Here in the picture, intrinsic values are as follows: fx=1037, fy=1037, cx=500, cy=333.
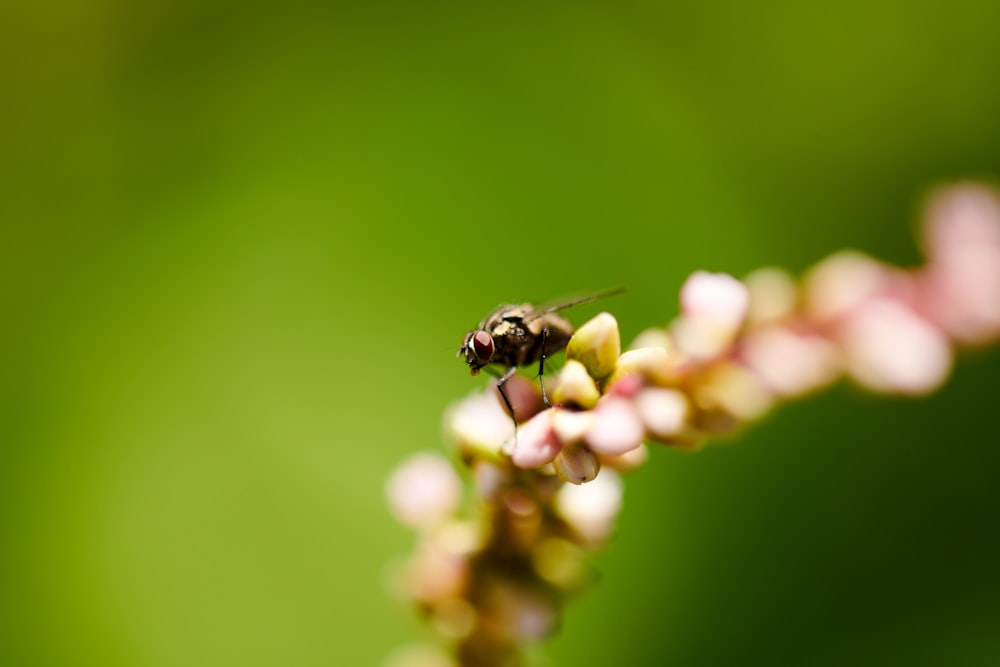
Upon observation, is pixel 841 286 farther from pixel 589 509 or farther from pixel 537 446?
pixel 537 446

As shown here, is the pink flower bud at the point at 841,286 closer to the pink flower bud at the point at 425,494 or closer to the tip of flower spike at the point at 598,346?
the tip of flower spike at the point at 598,346

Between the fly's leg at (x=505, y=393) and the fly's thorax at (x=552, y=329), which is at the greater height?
the fly's thorax at (x=552, y=329)

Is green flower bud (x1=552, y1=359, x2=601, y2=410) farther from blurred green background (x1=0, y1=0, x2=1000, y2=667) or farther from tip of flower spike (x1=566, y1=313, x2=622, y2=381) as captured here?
blurred green background (x1=0, y1=0, x2=1000, y2=667)

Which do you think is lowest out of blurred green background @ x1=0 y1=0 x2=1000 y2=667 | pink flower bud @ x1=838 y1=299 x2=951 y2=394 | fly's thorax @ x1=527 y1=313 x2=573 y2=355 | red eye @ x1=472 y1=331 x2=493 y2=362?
pink flower bud @ x1=838 y1=299 x2=951 y2=394

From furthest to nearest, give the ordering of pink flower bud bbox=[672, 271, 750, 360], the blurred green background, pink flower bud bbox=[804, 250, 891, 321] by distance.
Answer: the blurred green background, pink flower bud bbox=[804, 250, 891, 321], pink flower bud bbox=[672, 271, 750, 360]

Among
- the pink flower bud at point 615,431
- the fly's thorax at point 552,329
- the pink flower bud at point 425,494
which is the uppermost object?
the fly's thorax at point 552,329

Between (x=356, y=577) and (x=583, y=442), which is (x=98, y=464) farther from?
(x=583, y=442)

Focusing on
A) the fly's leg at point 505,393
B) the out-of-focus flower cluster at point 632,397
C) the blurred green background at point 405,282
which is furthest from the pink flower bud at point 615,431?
the blurred green background at point 405,282

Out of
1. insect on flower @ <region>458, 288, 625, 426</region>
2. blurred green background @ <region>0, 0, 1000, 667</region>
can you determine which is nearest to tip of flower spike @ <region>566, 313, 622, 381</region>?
insect on flower @ <region>458, 288, 625, 426</region>
